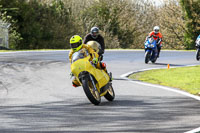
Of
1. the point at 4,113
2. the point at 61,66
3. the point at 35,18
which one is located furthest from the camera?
the point at 35,18

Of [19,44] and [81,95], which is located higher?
[81,95]

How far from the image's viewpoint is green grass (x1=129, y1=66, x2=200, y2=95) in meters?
13.5

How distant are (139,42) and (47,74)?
4783 centimetres

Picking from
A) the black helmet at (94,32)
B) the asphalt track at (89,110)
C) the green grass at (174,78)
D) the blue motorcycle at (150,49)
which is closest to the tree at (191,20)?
the blue motorcycle at (150,49)

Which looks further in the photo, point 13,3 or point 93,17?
point 93,17

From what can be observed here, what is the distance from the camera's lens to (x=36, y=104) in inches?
397

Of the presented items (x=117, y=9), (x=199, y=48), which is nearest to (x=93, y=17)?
(x=117, y=9)

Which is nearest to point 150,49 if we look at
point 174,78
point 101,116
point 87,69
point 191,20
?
point 174,78

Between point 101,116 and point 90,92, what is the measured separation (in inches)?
40.7

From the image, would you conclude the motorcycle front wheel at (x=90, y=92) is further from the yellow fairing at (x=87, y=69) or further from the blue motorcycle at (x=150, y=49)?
the blue motorcycle at (x=150, y=49)

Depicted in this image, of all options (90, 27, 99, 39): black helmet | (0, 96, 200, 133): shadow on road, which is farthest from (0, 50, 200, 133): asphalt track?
(90, 27, 99, 39): black helmet

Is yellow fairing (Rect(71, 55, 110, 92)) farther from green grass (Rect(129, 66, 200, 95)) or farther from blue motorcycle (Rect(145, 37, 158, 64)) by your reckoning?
blue motorcycle (Rect(145, 37, 158, 64))

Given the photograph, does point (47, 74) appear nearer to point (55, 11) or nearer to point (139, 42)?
point (55, 11)

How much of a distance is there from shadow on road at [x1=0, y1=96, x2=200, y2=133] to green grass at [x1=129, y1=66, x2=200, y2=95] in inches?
97.5
